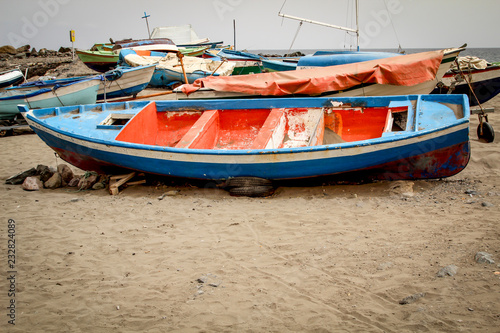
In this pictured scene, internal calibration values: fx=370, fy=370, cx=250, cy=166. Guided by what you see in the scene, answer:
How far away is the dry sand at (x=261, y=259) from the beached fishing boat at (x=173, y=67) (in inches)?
394

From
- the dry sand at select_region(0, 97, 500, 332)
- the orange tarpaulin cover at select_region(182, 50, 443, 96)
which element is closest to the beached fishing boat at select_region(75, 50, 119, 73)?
the orange tarpaulin cover at select_region(182, 50, 443, 96)

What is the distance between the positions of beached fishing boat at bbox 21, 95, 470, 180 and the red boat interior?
0.6 inches

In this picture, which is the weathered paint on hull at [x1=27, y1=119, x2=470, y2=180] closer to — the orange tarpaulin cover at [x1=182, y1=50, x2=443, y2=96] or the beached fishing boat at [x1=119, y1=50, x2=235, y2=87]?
the orange tarpaulin cover at [x1=182, y1=50, x2=443, y2=96]

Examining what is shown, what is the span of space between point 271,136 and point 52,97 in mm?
7120

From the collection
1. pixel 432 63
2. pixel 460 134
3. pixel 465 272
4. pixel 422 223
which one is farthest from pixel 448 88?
pixel 465 272

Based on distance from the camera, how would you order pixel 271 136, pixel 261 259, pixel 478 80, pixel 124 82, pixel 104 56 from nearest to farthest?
1. pixel 261 259
2. pixel 271 136
3. pixel 478 80
4. pixel 124 82
5. pixel 104 56

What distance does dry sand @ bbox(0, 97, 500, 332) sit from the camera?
2.69 m

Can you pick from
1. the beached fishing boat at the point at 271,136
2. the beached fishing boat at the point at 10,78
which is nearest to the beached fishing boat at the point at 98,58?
the beached fishing boat at the point at 10,78

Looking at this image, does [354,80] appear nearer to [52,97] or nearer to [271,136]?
[271,136]

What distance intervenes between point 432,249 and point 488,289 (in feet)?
2.21

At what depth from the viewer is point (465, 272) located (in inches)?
118

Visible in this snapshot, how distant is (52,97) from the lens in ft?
32.3

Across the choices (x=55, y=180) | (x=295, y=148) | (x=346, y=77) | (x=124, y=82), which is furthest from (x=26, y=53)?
(x=295, y=148)

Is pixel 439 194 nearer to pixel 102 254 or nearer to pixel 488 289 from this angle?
pixel 488 289
